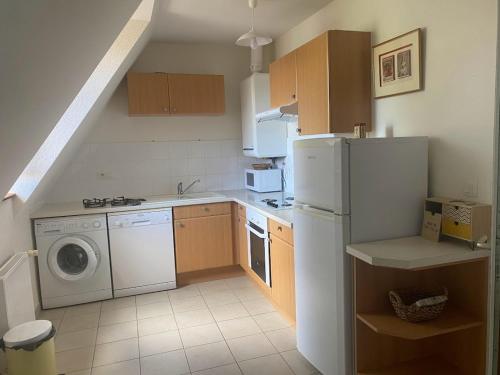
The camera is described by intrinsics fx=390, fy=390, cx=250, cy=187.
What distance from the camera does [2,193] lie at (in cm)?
216

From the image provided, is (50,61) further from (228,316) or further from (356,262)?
(228,316)

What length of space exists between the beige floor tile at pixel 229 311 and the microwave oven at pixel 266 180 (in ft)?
4.06

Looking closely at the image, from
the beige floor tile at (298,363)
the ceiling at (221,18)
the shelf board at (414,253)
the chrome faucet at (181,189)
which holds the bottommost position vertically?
the beige floor tile at (298,363)

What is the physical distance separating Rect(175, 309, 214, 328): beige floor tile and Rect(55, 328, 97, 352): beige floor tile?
0.66 m

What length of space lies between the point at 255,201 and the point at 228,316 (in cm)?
106

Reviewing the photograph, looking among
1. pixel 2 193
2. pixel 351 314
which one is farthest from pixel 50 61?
pixel 351 314

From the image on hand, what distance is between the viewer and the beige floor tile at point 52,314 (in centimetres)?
336

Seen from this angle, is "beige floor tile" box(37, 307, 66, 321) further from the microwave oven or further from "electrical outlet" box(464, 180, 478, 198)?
"electrical outlet" box(464, 180, 478, 198)

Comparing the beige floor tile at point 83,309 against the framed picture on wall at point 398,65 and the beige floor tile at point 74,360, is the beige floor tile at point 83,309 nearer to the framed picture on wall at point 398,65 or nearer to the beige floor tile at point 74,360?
the beige floor tile at point 74,360

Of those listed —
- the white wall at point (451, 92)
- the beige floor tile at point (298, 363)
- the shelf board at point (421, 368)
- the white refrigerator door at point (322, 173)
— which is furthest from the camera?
the beige floor tile at point (298, 363)

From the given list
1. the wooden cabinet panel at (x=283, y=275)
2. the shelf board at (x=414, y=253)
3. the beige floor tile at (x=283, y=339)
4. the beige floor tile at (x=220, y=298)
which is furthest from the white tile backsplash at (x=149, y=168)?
the shelf board at (x=414, y=253)

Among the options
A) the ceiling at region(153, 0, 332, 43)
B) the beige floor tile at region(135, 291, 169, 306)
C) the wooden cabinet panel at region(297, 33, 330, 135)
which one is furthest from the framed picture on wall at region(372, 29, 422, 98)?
the beige floor tile at region(135, 291, 169, 306)

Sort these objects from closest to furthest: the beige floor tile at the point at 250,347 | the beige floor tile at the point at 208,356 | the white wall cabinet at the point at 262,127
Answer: the beige floor tile at the point at 208,356
the beige floor tile at the point at 250,347
the white wall cabinet at the point at 262,127

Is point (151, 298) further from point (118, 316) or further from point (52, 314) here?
point (52, 314)
